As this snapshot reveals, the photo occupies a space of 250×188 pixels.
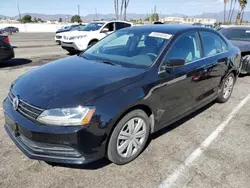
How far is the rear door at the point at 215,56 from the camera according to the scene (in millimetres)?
3917

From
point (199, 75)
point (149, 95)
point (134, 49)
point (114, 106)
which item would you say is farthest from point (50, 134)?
point (199, 75)

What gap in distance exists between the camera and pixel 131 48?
352cm

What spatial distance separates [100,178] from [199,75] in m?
2.17

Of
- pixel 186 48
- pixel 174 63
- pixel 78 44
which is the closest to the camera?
pixel 174 63

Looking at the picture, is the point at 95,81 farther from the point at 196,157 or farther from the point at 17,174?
the point at 196,157

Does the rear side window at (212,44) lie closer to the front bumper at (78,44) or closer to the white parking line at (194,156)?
the white parking line at (194,156)

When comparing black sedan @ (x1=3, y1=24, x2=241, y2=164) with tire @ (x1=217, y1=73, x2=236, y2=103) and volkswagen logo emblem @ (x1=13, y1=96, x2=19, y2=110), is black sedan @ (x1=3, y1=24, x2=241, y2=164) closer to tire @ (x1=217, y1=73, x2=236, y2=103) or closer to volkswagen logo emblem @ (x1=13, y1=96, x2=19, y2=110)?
volkswagen logo emblem @ (x1=13, y1=96, x2=19, y2=110)

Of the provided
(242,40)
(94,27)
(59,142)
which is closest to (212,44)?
(59,142)

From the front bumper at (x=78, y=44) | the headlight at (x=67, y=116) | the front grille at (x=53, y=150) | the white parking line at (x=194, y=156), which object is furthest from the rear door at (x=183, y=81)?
the front bumper at (x=78, y=44)

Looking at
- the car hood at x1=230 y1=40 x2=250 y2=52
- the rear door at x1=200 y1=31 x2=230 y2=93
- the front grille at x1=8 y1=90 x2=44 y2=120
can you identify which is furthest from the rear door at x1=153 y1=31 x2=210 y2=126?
the car hood at x1=230 y1=40 x2=250 y2=52

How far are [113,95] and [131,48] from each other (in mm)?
1308

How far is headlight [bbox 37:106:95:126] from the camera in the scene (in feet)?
7.45

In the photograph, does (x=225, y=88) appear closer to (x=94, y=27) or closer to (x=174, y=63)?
(x=174, y=63)

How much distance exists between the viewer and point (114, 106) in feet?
7.88
